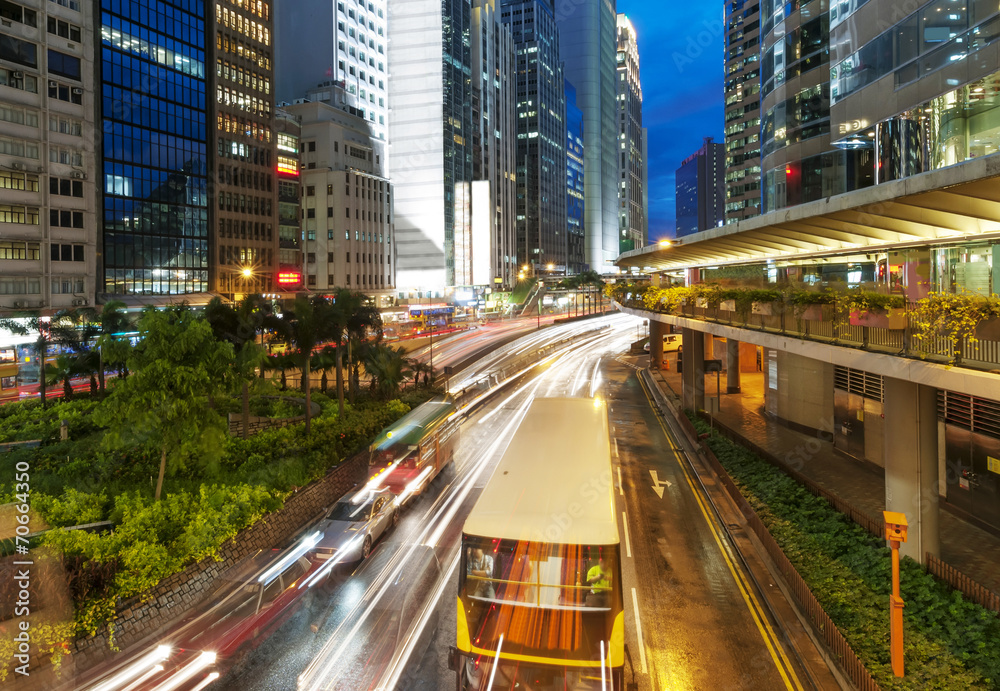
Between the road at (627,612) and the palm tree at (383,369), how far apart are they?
9.81 meters

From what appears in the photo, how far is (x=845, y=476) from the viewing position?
71.1ft

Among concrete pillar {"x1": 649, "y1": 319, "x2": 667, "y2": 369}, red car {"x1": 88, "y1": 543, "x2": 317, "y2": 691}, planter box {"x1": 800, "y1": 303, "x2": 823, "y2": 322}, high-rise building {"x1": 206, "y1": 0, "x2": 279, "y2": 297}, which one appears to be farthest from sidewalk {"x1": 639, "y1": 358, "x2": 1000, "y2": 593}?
high-rise building {"x1": 206, "y1": 0, "x2": 279, "y2": 297}

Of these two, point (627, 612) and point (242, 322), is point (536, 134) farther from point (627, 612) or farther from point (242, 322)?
point (627, 612)

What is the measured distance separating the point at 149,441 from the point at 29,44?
199 ft

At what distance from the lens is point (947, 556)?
14.8 m

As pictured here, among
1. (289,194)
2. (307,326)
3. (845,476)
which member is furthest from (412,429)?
(289,194)

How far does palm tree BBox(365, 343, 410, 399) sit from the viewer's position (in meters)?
32.6

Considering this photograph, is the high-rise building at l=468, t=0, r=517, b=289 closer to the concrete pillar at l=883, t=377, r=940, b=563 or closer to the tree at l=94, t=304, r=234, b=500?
the tree at l=94, t=304, r=234, b=500

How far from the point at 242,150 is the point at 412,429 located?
3178 inches

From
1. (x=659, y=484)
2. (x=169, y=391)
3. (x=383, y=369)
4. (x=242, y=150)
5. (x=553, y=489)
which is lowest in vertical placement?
(x=659, y=484)

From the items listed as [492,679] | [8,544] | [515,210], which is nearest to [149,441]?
[8,544]

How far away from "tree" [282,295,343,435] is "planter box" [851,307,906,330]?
20625mm

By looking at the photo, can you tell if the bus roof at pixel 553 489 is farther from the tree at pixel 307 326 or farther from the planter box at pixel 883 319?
the tree at pixel 307 326

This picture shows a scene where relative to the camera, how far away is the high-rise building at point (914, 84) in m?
16.7
